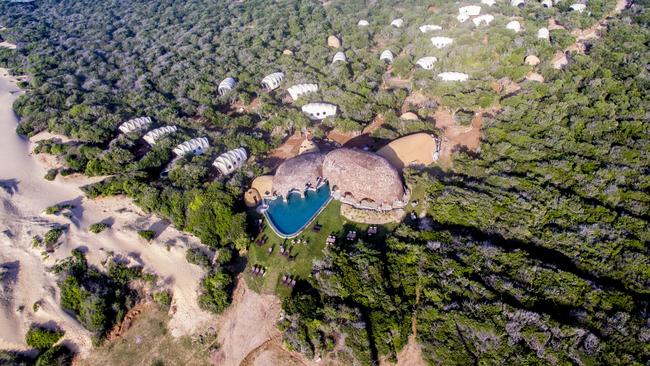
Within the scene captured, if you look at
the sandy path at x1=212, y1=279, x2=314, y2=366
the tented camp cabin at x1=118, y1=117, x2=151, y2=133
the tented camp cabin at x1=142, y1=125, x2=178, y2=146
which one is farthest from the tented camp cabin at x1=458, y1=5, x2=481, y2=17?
the sandy path at x1=212, y1=279, x2=314, y2=366

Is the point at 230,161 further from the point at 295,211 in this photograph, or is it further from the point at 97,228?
the point at 97,228

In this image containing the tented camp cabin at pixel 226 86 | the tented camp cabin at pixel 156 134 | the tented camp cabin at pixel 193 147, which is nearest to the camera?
the tented camp cabin at pixel 193 147

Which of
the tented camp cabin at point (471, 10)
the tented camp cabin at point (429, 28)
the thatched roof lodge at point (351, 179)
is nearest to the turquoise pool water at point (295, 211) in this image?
the thatched roof lodge at point (351, 179)

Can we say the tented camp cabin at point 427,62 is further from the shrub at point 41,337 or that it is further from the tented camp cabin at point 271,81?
the shrub at point 41,337

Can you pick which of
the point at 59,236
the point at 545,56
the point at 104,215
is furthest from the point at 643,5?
the point at 59,236

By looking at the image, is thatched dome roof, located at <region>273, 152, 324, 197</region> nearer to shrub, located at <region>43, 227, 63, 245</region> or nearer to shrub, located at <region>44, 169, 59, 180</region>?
shrub, located at <region>43, 227, 63, 245</region>

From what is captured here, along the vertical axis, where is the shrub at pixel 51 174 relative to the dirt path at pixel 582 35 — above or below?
below
